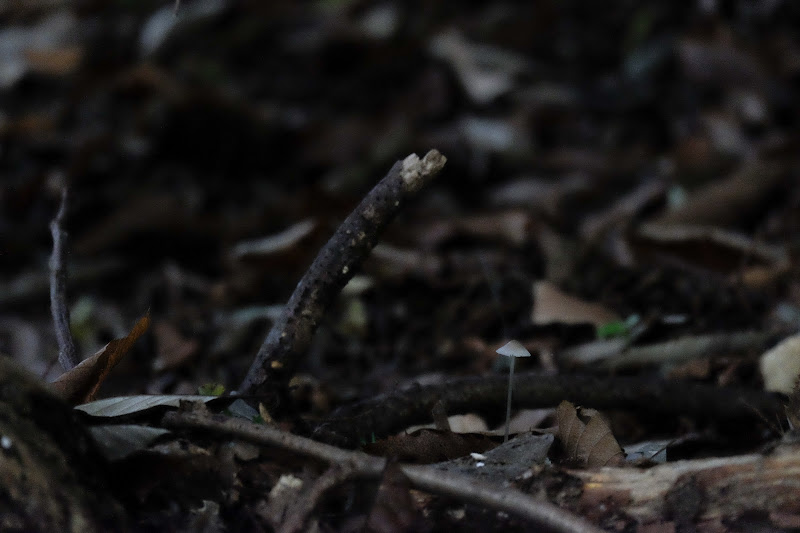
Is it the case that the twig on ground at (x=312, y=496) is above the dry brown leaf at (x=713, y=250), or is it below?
above

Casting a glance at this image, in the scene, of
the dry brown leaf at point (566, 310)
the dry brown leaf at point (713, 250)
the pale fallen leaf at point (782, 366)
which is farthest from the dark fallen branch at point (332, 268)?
the dry brown leaf at point (713, 250)

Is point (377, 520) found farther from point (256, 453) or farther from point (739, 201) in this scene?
point (739, 201)

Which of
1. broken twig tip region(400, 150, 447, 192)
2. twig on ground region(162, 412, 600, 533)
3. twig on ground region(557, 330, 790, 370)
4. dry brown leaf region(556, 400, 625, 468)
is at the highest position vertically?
broken twig tip region(400, 150, 447, 192)

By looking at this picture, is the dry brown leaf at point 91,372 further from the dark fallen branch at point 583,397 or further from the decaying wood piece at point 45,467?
the dark fallen branch at point 583,397

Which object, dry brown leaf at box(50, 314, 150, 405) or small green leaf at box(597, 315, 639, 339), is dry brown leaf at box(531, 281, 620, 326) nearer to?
small green leaf at box(597, 315, 639, 339)

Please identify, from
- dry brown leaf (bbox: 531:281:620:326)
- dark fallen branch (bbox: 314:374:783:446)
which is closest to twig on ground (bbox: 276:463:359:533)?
dark fallen branch (bbox: 314:374:783:446)

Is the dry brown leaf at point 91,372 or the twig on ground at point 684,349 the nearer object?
the dry brown leaf at point 91,372
